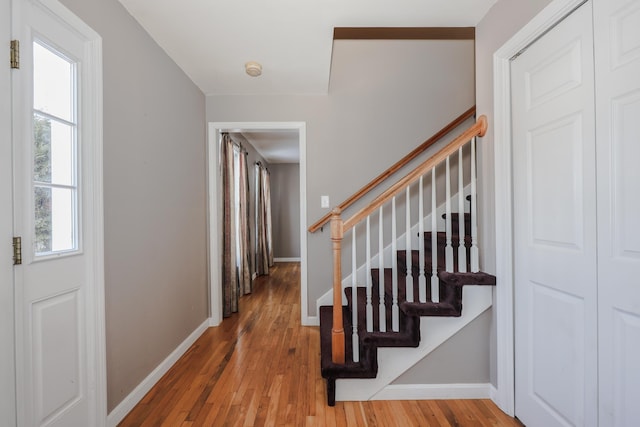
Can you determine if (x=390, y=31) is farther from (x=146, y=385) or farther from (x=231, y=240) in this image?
(x=146, y=385)

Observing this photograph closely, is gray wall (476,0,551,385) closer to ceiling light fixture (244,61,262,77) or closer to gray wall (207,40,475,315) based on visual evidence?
gray wall (207,40,475,315)

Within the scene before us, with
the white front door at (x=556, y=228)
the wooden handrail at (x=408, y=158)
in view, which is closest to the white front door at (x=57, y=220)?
the wooden handrail at (x=408, y=158)

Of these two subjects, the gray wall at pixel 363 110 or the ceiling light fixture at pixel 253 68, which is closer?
the ceiling light fixture at pixel 253 68

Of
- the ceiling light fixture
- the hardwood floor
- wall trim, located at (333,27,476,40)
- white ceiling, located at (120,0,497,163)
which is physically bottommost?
the hardwood floor

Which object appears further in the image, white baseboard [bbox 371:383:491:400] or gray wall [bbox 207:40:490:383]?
gray wall [bbox 207:40:490:383]

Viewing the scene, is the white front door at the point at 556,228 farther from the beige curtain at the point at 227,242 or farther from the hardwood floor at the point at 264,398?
the beige curtain at the point at 227,242

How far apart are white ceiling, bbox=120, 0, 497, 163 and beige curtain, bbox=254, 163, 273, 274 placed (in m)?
3.16

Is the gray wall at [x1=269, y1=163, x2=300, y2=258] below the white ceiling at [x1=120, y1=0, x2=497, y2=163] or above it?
below

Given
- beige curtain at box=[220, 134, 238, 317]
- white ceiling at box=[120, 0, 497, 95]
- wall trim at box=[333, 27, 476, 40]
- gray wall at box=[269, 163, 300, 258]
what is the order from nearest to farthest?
white ceiling at box=[120, 0, 497, 95] < wall trim at box=[333, 27, 476, 40] < beige curtain at box=[220, 134, 238, 317] < gray wall at box=[269, 163, 300, 258]

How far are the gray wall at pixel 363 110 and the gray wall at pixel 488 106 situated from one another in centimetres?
100

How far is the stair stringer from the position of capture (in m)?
1.80

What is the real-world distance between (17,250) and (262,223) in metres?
4.53

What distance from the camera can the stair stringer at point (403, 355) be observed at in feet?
5.89

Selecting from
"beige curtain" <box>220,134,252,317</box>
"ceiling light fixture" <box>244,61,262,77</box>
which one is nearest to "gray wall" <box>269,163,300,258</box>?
"beige curtain" <box>220,134,252,317</box>
